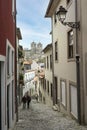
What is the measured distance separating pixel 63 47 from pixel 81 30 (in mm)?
6259

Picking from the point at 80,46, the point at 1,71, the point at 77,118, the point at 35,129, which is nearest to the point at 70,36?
the point at 80,46

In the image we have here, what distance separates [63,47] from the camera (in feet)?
67.0

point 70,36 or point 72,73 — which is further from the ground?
point 70,36

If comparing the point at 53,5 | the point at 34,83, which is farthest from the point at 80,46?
the point at 34,83

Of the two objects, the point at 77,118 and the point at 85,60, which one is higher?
the point at 85,60

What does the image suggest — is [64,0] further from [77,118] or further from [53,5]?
[77,118]

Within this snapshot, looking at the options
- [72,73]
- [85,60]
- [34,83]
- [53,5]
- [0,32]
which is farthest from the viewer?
[34,83]

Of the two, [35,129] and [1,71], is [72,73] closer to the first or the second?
[35,129]

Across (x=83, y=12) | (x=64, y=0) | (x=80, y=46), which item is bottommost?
(x=80, y=46)

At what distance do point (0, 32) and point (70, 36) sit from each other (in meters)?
8.59

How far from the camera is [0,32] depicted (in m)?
9.68

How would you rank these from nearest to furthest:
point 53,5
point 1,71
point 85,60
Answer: point 1,71
point 85,60
point 53,5

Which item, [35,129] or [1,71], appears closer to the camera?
[1,71]

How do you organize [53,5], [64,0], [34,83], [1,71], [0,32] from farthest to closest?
[34,83]
[53,5]
[64,0]
[1,71]
[0,32]
